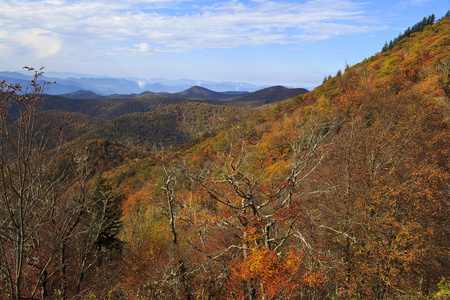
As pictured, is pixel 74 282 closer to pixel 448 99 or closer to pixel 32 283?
pixel 32 283

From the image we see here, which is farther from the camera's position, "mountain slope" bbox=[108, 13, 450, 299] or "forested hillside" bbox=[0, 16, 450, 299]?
"mountain slope" bbox=[108, 13, 450, 299]

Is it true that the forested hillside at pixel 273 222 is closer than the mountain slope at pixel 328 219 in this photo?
Yes

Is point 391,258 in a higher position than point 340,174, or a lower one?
lower

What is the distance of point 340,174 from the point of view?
17125mm

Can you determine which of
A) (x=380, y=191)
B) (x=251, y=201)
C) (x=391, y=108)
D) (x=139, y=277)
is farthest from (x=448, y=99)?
(x=139, y=277)

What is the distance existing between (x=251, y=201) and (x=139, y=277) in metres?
13.9

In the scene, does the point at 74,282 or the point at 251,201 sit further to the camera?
the point at 74,282

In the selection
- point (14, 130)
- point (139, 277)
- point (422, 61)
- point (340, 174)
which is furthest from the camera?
point (422, 61)

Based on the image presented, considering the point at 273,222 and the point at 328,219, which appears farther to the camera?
the point at 328,219

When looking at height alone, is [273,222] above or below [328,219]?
above

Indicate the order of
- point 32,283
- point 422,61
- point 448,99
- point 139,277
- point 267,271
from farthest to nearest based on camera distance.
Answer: point 422,61, point 448,99, point 139,277, point 32,283, point 267,271

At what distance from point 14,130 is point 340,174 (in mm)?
17812

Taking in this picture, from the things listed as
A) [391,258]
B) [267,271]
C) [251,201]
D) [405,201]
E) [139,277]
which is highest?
[251,201]

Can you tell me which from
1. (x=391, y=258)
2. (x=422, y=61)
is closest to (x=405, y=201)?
(x=391, y=258)
